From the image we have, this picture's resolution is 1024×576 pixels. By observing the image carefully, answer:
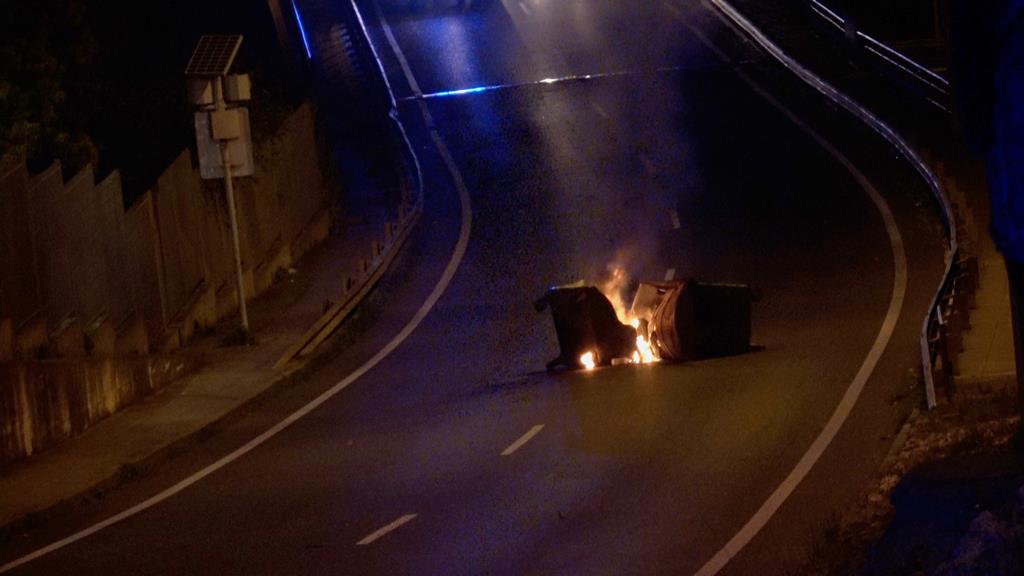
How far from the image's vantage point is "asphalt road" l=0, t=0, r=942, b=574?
499 inches

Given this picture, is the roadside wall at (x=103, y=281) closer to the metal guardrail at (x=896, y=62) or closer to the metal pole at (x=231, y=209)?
the metal pole at (x=231, y=209)

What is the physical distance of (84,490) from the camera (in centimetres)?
1569

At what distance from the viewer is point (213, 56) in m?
22.7

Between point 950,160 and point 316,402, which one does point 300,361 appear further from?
point 950,160

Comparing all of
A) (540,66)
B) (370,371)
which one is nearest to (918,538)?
(370,371)

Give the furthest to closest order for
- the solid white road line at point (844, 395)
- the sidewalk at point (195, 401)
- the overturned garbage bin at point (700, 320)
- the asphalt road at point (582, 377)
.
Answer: the overturned garbage bin at point (700, 320) < the sidewalk at point (195, 401) < the asphalt road at point (582, 377) < the solid white road line at point (844, 395)

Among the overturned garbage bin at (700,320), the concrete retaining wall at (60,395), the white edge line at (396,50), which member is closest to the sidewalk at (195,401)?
the concrete retaining wall at (60,395)

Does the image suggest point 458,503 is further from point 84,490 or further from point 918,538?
point 918,538

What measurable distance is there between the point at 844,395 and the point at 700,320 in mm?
3023

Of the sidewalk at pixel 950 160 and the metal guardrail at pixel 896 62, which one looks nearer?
the sidewalk at pixel 950 160

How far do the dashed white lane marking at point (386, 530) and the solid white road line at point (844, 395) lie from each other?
285 centimetres

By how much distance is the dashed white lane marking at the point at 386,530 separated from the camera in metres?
12.7

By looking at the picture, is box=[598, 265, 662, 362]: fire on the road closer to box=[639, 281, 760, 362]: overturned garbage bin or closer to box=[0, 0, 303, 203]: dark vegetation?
box=[639, 281, 760, 362]: overturned garbage bin

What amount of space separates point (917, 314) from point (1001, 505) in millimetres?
11737
